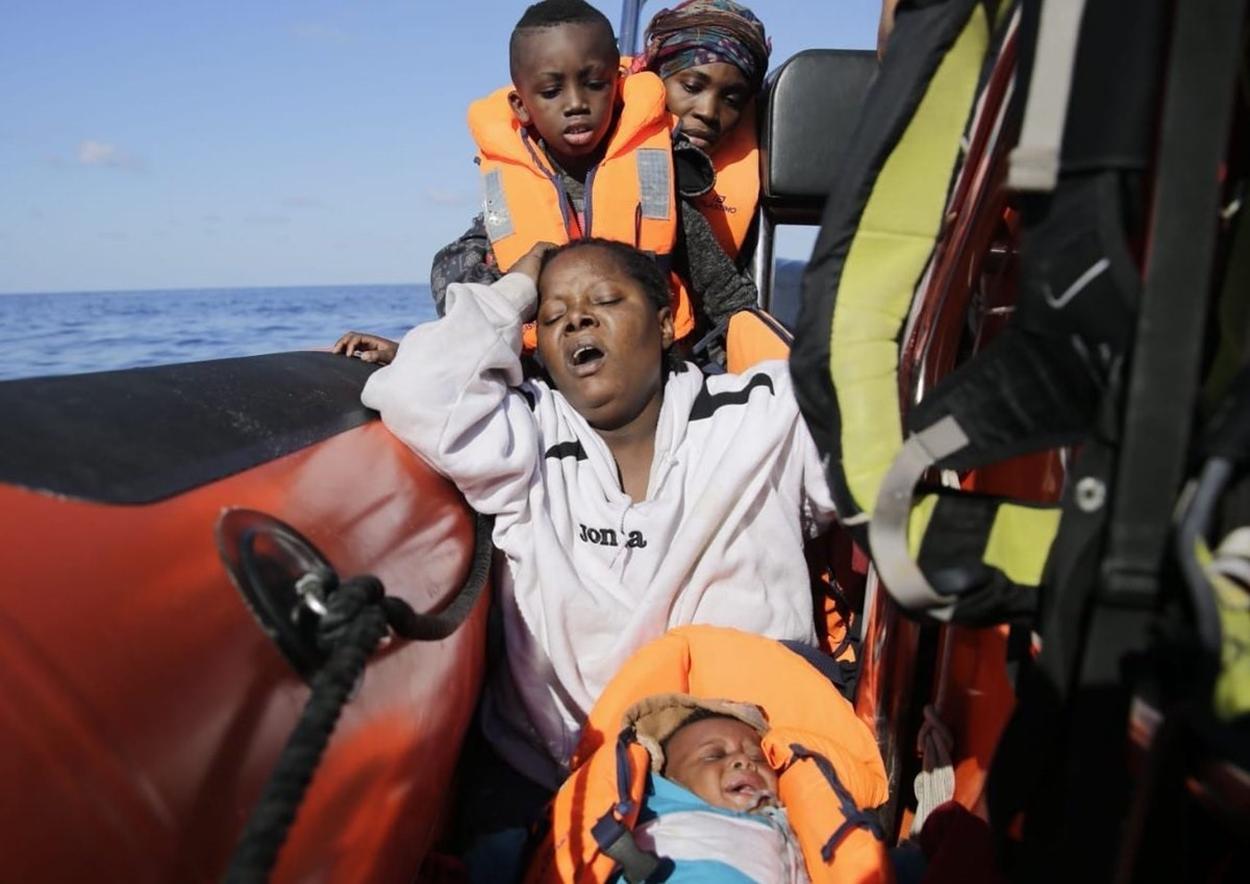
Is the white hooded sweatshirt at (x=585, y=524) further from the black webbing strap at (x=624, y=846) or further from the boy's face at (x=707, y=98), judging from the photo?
the boy's face at (x=707, y=98)

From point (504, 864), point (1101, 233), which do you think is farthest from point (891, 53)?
point (504, 864)

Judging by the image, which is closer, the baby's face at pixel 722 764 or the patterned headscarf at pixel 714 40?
the baby's face at pixel 722 764

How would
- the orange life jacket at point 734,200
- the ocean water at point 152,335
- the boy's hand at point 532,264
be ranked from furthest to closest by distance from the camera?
the ocean water at point 152,335
the orange life jacket at point 734,200
the boy's hand at point 532,264

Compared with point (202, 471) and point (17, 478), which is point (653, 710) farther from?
point (17, 478)

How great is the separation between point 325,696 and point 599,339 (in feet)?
3.54

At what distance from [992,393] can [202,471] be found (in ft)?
2.38

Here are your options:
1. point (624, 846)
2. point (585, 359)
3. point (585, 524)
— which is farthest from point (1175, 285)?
point (585, 359)

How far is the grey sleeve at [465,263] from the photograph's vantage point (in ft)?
7.41

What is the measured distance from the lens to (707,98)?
2389 millimetres

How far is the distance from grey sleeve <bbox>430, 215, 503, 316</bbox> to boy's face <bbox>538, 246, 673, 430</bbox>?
0.45 metres

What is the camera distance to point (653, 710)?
1.42m

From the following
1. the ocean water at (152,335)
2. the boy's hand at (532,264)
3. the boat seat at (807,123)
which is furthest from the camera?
the ocean water at (152,335)

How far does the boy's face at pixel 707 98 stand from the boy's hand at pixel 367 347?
1006mm

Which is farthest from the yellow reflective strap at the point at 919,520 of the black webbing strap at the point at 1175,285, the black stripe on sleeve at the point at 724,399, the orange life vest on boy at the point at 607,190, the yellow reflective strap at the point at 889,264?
the orange life vest on boy at the point at 607,190
